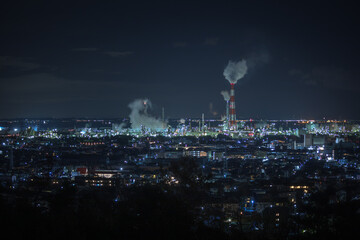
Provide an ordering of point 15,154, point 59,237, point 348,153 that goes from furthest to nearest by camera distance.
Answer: point 348,153 < point 15,154 < point 59,237

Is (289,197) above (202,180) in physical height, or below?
below

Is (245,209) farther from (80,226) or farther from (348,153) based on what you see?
(348,153)

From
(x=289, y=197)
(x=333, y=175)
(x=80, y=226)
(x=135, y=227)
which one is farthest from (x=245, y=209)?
(x=333, y=175)

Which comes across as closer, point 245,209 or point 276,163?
point 245,209

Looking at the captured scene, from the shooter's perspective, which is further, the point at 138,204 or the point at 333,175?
the point at 333,175

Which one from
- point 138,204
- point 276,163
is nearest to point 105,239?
point 138,204

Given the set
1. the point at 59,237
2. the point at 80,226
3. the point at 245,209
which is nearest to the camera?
the point at 59,237

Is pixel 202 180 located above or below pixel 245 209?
above

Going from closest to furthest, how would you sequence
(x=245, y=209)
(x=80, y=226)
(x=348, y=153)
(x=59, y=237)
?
(x=59, y=237)
(x=80, y=226)
(x=245, y=209)
(x=348, y=153)

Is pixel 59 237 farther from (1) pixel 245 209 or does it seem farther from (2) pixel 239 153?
(2) pixel 239 153
